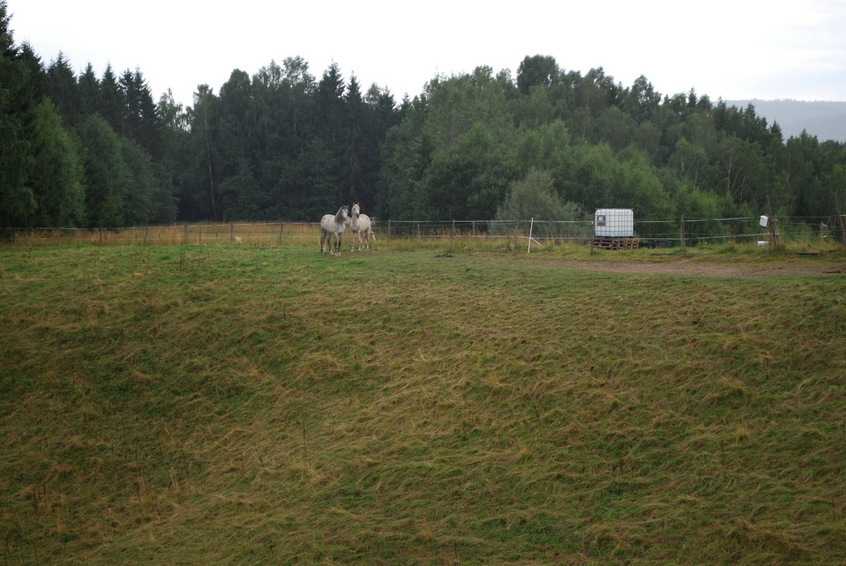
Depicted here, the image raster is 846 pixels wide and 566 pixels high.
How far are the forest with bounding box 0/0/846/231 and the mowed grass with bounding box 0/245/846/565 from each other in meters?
23.4

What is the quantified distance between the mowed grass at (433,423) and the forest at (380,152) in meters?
23.4

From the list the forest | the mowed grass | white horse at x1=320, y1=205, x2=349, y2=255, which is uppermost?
the forest

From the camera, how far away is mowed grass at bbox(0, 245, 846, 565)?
29.4 feet

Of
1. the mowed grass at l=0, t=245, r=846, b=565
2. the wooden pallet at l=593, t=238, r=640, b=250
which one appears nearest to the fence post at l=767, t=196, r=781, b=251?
the mowed grass at l=0, t=245, r=846, b=565

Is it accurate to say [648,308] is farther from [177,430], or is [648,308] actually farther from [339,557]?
[177,430]

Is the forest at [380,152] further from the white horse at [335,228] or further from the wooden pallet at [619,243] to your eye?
the white horse at [335,228]

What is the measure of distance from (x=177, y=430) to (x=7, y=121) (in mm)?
27581

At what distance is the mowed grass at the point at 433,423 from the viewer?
8953 mm

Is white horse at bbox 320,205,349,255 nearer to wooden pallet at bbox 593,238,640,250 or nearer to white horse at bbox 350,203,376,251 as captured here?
white horse at bbox 350,203,376,251

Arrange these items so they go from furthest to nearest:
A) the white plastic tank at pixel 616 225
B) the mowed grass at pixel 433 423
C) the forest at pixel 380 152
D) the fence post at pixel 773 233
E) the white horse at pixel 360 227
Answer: the forest at pixel 380 152, the white plastic tank at pixel 616 225, the white horse at pixel 360 227, the fence post at pixel 773 233, the mowed grass at pixel 433 423

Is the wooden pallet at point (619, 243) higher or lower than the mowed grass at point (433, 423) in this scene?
higher

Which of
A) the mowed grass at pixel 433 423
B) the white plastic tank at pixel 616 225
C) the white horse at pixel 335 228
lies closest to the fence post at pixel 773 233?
the mowed grass at pixel 433 423

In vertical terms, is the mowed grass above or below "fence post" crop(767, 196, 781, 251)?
below

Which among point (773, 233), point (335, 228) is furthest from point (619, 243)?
point (335, 228)
